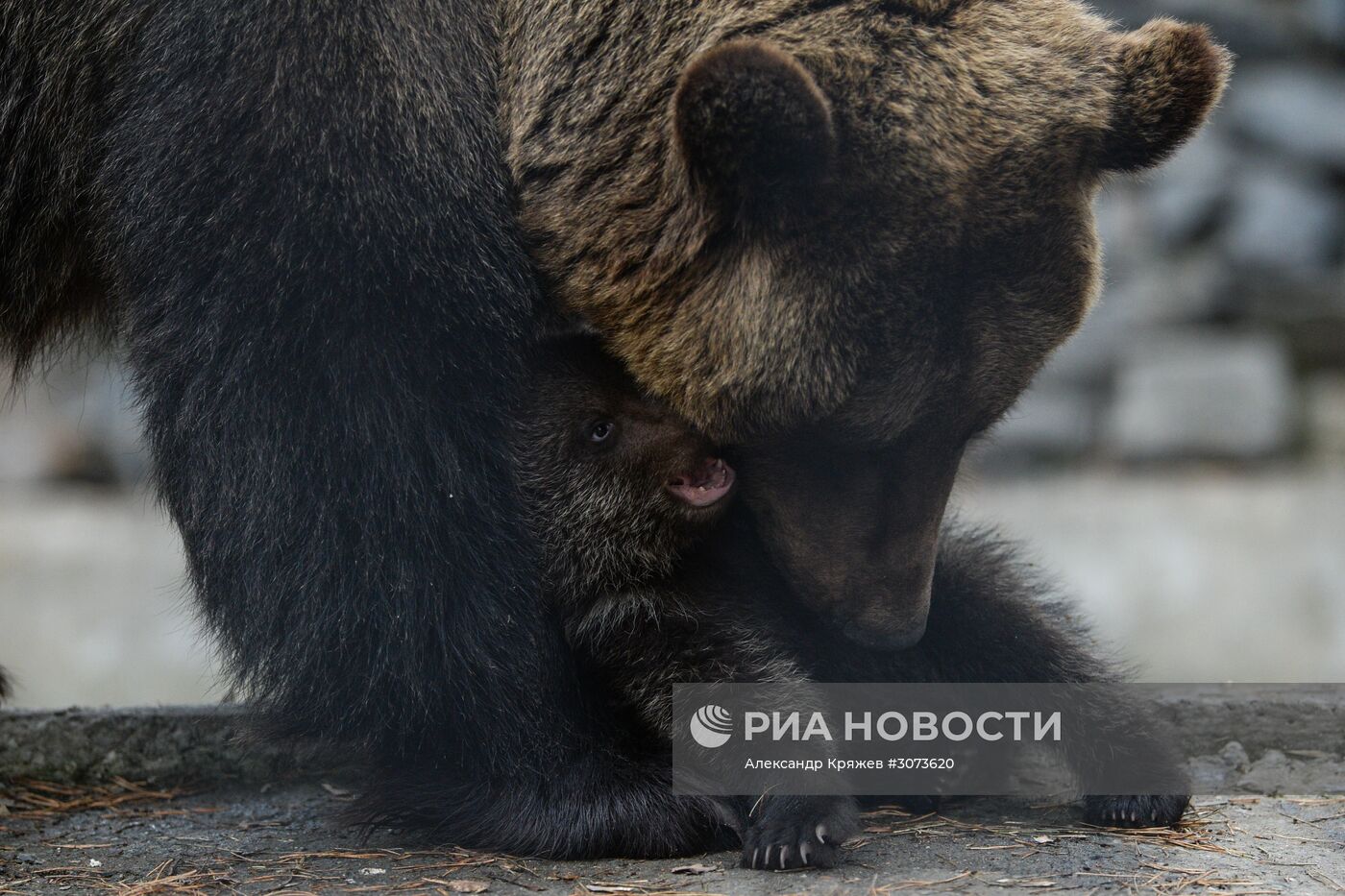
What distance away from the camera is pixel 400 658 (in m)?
3.56

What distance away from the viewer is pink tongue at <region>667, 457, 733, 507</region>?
3.80 m

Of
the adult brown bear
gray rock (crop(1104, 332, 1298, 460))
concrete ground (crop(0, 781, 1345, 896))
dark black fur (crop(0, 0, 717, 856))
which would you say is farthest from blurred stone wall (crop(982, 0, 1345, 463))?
dark black fur (crop(0, 0, 717, 856))

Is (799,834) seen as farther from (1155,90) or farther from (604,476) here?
(1155,90)

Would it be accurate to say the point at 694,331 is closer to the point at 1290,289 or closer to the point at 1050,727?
the point at 1050,727

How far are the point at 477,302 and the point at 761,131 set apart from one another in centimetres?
80

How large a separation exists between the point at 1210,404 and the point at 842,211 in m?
10.1

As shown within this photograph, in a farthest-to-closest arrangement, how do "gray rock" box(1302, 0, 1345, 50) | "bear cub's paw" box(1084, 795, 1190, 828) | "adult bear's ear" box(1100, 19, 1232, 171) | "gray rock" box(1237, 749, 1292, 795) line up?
1. "gray rock" box(1302, 0, 1345, 50)
2. "gray rock" box(1237, 749, 1292, 795)
3. "bear cub's paw" box(1084, 795, 1190, 828)
4. "adult bear's ear" box(1100, 19, 1232, 171)

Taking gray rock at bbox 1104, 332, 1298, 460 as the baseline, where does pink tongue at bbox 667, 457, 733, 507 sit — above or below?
below

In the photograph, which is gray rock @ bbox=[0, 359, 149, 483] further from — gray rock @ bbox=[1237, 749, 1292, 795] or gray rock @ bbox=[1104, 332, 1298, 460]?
gray rock @ bbox=[1237, 749, 1292, 795]

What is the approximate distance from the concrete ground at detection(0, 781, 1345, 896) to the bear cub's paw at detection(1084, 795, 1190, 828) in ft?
0.17

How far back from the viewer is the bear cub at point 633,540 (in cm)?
377

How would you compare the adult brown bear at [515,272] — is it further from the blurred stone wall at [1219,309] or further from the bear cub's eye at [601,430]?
the blurred stone wall at [1219,309]

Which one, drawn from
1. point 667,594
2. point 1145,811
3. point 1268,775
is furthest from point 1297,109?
point 667,594

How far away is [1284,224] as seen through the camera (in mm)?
13547
